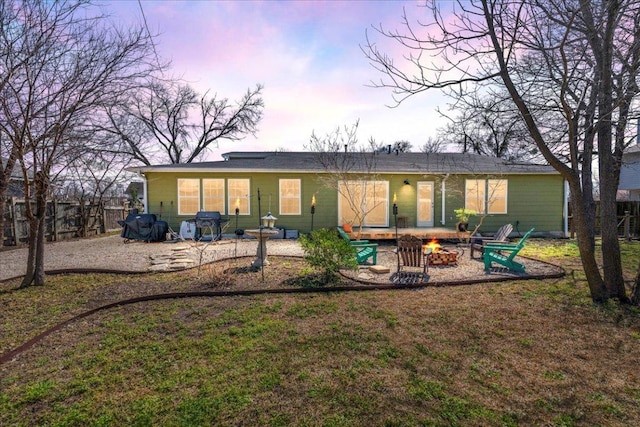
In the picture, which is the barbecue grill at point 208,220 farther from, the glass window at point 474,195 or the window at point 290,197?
the glass window at point 474,195

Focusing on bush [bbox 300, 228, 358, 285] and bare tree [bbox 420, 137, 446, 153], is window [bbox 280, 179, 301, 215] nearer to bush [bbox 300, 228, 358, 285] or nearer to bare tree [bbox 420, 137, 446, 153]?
bush [bbox 300, 228, 358, 285]

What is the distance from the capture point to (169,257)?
8031 mm

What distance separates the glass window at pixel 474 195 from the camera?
40.8 feet

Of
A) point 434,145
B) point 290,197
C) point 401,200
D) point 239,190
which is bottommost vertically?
point 401,200

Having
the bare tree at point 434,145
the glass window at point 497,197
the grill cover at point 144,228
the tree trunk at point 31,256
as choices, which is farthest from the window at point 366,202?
the bare tree at point 434,145

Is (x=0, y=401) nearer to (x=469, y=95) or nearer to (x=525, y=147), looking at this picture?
(x=469, y=95)

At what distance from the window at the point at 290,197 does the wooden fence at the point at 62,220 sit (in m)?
7.74

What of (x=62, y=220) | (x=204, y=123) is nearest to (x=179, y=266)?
(x=62, y=220)

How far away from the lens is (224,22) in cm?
613

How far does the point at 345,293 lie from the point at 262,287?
4.35 ft

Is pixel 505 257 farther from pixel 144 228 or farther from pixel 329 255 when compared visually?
pixel 144 228

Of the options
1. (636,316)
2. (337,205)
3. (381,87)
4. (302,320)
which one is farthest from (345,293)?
(337,205)

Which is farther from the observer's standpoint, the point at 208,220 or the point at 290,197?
the point at 290,197

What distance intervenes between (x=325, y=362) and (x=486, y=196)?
11.6m
